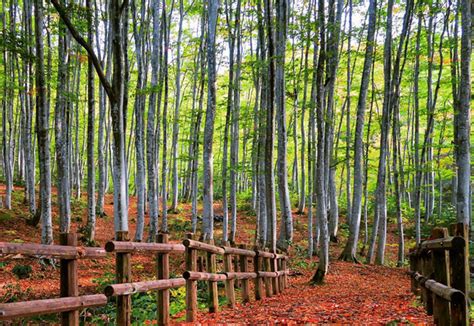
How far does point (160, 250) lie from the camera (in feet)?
16.7

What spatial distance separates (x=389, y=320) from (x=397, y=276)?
8.89m

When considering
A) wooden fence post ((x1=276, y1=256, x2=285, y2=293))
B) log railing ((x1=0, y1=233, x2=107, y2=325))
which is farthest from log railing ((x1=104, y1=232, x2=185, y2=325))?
wooden fence post ((x1=276, y1=256, x2=285, y2=293))

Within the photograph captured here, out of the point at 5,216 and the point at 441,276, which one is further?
the point at 5,216

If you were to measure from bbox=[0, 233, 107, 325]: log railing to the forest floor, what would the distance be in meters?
2.32

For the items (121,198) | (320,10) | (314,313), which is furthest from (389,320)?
(320,10)

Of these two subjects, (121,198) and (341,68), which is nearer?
(121,198)

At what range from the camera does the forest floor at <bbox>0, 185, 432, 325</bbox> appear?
5.86 m

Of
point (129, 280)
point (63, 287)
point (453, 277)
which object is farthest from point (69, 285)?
point (453, 277)

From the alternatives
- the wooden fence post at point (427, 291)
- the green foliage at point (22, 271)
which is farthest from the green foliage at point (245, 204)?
the wooden fence post at point (427, 291)

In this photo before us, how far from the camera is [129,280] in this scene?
4523 mm

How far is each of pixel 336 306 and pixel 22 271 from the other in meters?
7.45

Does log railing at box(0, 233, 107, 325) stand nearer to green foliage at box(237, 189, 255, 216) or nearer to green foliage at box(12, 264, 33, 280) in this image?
green foliage at box(12, 264, 33, 280)

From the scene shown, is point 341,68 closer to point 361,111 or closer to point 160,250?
point 361,111

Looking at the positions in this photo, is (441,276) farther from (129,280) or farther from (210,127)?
(210,127)
